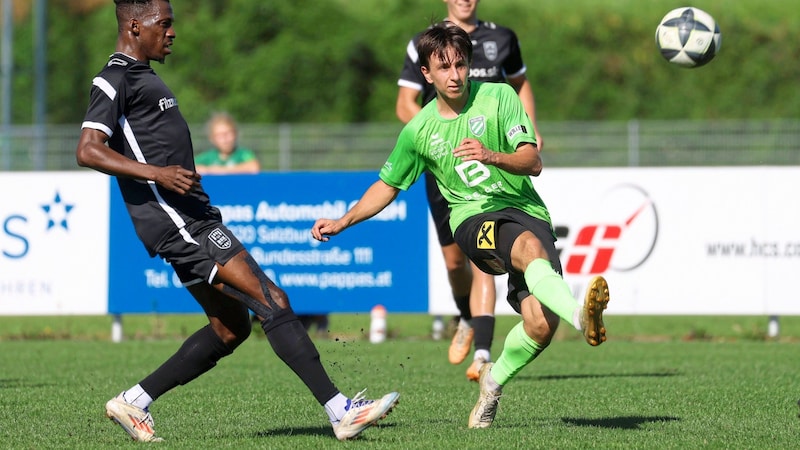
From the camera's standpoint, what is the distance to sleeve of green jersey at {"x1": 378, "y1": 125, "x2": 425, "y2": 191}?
22.0ft

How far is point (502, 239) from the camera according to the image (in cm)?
634

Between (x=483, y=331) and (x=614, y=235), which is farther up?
(x=483, y=331)

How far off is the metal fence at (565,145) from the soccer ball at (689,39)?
1154 cm

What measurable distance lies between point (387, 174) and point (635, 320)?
957 cm

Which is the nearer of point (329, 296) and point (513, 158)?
point (513, 158)

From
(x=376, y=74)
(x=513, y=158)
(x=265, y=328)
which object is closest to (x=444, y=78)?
(x=513, y=158)

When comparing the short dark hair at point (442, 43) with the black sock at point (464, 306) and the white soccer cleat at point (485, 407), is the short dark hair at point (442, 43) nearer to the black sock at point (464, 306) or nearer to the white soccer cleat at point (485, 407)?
the white soccer cleat at point (485, 407)

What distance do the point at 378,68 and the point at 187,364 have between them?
2572cm

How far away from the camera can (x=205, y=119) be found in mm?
29016

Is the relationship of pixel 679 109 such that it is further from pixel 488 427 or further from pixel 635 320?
pixel 488 427

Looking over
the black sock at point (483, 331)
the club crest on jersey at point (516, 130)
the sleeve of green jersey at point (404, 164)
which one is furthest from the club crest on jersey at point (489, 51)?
the club crest on jersey at point (516, 130)

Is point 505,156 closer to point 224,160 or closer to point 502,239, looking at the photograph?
point 502,239

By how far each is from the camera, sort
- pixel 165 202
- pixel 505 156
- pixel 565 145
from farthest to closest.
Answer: pixel 565 145 < pixel 165 202 < pixel 505 156

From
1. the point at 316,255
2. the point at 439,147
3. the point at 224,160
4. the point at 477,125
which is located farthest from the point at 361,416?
the point at 224,160
